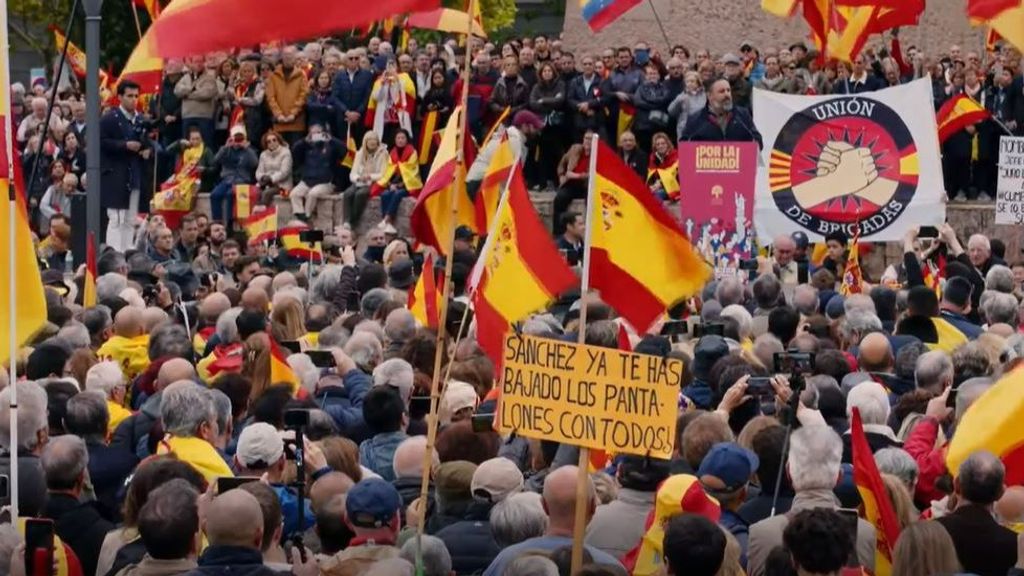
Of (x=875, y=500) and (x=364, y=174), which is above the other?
(x=364, y=174)

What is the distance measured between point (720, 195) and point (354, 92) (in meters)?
7.32

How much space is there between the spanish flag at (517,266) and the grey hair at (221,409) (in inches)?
48.5

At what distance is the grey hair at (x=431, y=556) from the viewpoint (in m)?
8.27

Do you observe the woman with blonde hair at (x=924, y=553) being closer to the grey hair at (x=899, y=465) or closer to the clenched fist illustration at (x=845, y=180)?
the grey hair at (x=899, y=465)

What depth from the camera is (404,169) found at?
2584cm

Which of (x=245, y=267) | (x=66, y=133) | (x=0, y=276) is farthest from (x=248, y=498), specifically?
(x=66, y=133)

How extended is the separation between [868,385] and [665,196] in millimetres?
14600

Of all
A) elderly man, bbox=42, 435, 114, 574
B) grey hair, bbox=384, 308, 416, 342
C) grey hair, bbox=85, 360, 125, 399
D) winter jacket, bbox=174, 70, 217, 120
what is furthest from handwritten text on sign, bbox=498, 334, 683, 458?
winter jacket, bbox=174, 70, 217, 120

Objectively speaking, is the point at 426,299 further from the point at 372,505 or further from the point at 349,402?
the point at 372,505

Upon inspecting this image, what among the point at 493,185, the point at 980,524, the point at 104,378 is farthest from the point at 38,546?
the point at 493,185

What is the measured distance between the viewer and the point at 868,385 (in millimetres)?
10164

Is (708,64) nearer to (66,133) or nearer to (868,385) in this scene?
(66,133)

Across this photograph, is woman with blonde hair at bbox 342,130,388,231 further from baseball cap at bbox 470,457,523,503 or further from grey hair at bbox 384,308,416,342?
baseball cap at bbox 470,457,523,503

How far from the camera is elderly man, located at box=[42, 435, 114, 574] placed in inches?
348
